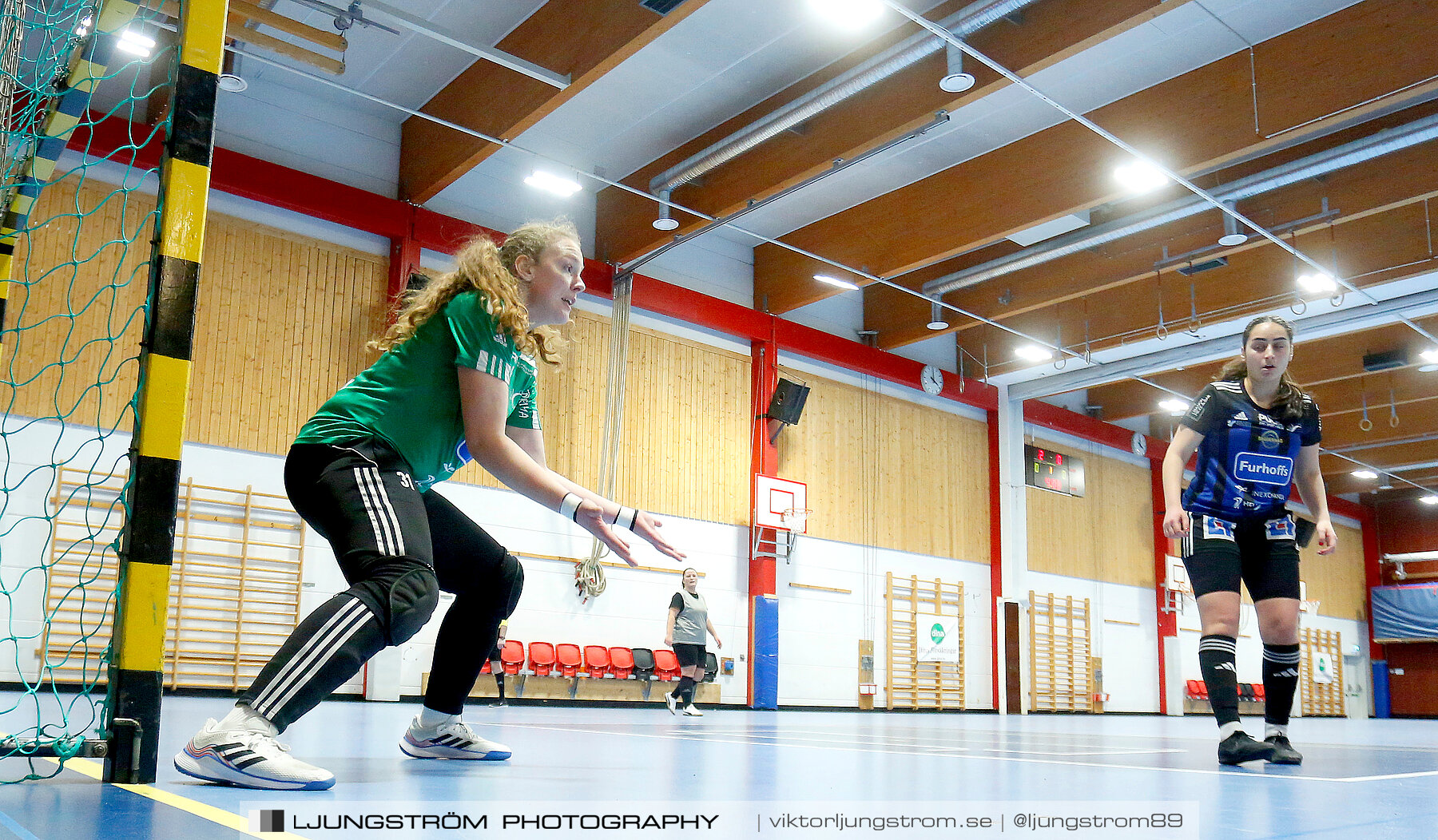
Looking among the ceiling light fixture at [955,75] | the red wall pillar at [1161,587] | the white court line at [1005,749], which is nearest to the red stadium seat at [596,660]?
the white court line at [1005,749]

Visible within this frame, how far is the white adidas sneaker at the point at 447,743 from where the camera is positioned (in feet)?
9.80

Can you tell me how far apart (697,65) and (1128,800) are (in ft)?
30.7

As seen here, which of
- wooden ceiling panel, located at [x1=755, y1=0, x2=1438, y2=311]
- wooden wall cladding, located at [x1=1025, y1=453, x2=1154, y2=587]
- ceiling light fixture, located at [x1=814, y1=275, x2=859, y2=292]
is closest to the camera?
wooden ceiling panel, located at [x1=755, y1=0, x2=1438, y2=311]

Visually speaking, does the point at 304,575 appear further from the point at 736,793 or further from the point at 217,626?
the point at 736,793

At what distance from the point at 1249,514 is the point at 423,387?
3.37 metres

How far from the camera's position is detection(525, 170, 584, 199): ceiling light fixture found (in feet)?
36.2

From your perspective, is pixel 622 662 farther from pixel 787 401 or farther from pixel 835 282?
pixel 835 282

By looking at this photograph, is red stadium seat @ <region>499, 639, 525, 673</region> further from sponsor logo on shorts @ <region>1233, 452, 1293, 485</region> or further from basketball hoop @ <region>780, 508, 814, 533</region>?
sponsor logo on shorts @ <region>1233, 452, 1293, 485</region>

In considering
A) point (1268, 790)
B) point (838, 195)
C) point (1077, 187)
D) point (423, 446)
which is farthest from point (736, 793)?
point (838, 195)

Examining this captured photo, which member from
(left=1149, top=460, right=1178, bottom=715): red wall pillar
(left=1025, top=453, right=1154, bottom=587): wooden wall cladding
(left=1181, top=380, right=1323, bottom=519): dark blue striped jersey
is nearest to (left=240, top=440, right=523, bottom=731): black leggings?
(left=1181, top=380, right=1323, bottom=519): dark blue striped jersey

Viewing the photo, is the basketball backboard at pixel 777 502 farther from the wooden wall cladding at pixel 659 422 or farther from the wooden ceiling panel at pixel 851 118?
the wooden ceiling panel at pixel 851 118

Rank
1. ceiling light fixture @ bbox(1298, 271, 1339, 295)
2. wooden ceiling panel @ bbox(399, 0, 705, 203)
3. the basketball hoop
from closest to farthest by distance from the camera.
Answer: wooden ceiling panel @ bbox(399, 0, 705, 203), ceiling light fixture @ bbox(1298, 271, 1339, 295), the basketball hoop

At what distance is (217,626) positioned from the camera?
10.2 metres

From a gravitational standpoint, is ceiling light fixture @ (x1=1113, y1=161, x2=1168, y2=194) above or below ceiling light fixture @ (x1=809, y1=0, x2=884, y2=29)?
below
